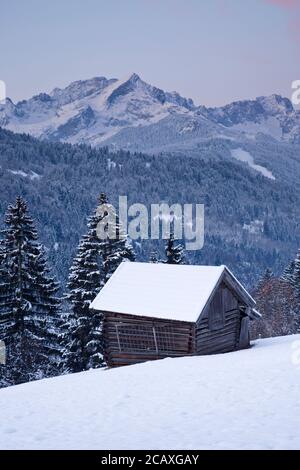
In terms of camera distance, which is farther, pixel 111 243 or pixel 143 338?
pixel 111 243

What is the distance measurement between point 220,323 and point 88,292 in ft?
29.8

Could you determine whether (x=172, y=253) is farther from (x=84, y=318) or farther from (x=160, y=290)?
(x=160, y=290)

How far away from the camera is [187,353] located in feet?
88.2

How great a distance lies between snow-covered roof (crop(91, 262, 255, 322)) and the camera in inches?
1051

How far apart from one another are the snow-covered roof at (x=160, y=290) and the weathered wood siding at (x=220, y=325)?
93 cm

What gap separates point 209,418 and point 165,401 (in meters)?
2.69

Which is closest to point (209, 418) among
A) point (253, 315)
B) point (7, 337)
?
point (253, 315)

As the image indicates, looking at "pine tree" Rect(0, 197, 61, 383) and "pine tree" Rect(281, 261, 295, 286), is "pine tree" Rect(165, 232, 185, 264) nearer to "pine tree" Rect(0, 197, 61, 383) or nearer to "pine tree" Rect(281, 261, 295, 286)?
"pine tree" Rect(0, 197, 61, 383)

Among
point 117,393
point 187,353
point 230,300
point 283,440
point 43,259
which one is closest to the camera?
point 283,440

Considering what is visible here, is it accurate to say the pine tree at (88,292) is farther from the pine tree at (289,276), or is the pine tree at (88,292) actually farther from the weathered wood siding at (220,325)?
the pine tree at (289,276)

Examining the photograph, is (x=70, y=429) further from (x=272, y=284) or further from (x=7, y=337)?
(x=272, y=284)

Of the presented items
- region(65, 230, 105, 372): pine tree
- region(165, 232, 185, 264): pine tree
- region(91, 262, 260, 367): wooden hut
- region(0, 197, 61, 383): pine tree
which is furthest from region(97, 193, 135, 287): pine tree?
region(91, 262, 260, 367): wooden hut

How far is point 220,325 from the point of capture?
2859 centimetres

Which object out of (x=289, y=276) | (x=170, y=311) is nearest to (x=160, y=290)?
(x=170, y=311)
